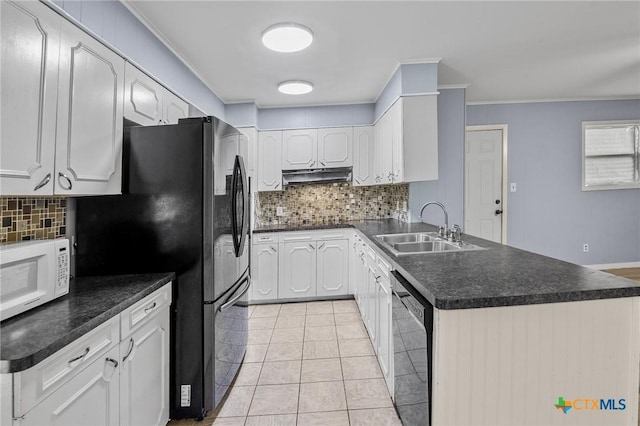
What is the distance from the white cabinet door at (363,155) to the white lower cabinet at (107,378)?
2891mm

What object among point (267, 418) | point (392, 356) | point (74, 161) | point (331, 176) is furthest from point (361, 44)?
point (267, 418)

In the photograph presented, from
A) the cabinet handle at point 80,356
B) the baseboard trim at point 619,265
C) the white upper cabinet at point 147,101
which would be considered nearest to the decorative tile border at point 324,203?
the white upper cabinet at point 147,101

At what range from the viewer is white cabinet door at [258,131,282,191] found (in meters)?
4.11

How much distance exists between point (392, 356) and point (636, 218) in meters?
5.00

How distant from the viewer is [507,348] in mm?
1192

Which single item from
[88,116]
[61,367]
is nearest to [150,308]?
[61,367]

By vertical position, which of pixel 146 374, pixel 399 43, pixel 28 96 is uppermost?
pixel 399 43

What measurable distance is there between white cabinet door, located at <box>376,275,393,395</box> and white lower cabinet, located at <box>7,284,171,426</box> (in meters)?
1.31

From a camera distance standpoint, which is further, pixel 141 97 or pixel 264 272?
pixel 264 272

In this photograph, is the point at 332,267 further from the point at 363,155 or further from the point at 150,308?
the point at 150,308

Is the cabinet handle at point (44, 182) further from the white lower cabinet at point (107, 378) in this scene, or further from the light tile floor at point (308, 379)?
the light tile floor at point (308, 379)

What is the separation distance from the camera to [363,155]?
161 inches

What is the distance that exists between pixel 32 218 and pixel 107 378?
3.11 ft

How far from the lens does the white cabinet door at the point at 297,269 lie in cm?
381
